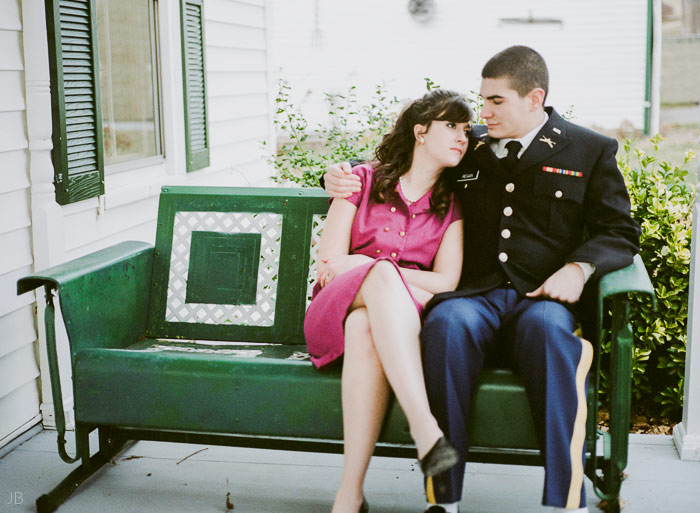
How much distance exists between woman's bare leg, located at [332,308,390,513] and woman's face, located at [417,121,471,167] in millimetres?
651

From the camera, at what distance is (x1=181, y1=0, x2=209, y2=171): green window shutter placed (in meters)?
4.70

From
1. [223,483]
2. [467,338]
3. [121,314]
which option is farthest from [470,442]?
[121,314]

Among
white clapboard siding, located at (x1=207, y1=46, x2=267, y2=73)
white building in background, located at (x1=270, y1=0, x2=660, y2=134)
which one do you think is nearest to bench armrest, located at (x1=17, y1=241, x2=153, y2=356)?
white clapboard siding, located at (x1=207, y1=46, x2=267, y2=73)

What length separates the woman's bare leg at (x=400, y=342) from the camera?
2.22m

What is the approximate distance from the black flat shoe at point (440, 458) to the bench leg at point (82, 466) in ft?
3.76

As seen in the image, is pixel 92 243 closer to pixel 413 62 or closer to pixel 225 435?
pixel 225 435

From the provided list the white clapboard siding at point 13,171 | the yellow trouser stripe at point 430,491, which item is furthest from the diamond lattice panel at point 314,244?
the white clapboard siding at point 13,171

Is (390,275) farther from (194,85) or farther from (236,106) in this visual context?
(236,106)

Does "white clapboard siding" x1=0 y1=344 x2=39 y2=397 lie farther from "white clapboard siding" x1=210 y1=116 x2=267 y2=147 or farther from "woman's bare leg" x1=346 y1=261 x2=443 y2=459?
"white clapboard siding" x1=210 y1=116 x2=267 y2=147

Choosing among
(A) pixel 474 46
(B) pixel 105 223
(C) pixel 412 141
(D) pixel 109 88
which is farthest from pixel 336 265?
(A) pixel 474 46

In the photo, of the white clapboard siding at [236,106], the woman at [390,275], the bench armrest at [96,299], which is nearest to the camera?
the woman at [390,275]

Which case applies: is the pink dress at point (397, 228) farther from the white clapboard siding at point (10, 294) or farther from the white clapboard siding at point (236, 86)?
the white clapboard siding at point (236, 86)

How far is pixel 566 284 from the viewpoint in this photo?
2453mm

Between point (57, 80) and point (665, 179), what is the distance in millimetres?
2405
